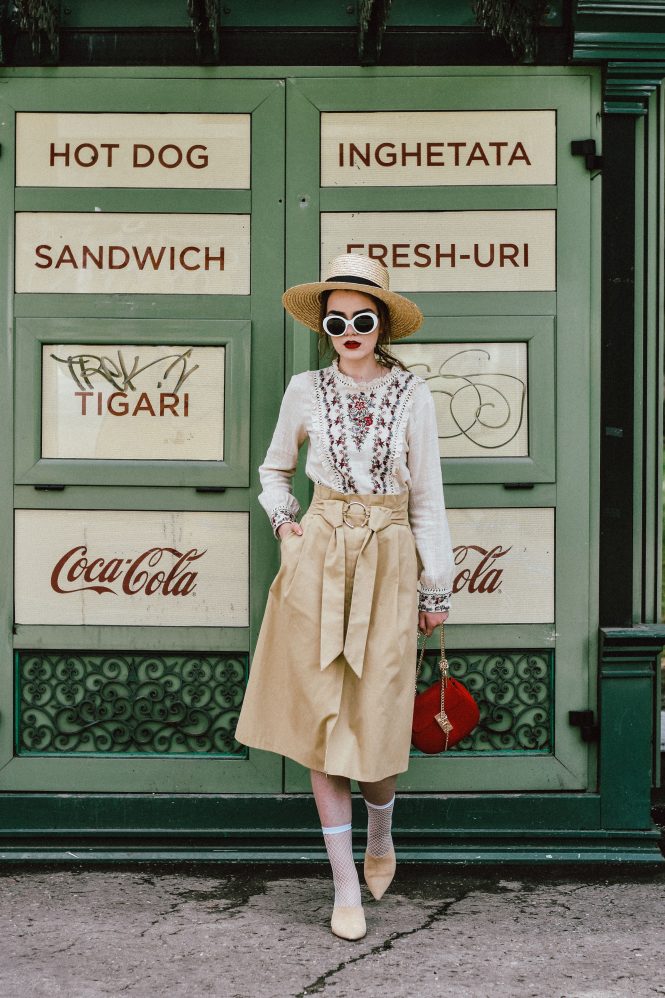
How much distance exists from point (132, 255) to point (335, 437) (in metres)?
1.29

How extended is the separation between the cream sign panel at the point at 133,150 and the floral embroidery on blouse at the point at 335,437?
44.5 inches

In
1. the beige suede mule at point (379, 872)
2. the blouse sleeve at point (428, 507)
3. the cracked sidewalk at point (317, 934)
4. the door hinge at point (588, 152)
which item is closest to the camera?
the cracked sidewalk at point (317, 934)

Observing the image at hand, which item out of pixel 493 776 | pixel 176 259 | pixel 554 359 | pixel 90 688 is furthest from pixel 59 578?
pixel 554 359

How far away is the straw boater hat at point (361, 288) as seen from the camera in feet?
10.7

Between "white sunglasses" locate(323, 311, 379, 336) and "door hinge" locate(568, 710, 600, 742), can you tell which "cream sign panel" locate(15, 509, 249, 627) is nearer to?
"white sunglasses" locate(323, 311, 379, 336)

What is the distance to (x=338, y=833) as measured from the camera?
3.29 metres

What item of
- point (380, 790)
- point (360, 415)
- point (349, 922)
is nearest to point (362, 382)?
point (360, 415)

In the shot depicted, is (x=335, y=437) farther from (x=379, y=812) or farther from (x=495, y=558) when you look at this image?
(x=379, y=812)

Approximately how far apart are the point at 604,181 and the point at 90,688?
2878 millimetres

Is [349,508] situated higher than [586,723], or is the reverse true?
[349,508]

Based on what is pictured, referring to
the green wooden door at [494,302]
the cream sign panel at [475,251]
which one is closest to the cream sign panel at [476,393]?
the green wooden door at [494,302]

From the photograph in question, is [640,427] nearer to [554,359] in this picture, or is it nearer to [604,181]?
[554,359]

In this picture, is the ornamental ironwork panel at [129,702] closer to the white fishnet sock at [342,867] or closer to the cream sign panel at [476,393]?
the white fishnet sock at [342,867]

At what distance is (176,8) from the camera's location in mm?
3920
